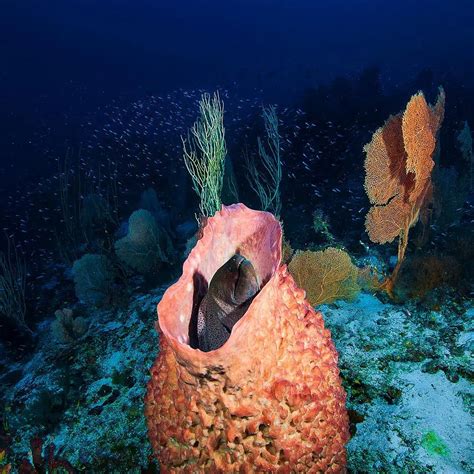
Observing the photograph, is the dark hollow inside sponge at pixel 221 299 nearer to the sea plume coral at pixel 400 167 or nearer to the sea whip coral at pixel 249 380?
the sea whip coral at pixel 249 380

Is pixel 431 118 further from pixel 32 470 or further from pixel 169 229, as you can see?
pixel 169 229

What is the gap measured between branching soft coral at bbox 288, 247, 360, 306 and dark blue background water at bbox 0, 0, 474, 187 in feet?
95.5

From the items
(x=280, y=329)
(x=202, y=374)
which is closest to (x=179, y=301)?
(x=202, y=374)

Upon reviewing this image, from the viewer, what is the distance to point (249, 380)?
1.35 meters

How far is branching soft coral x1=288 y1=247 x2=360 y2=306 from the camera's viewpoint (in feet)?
13.4

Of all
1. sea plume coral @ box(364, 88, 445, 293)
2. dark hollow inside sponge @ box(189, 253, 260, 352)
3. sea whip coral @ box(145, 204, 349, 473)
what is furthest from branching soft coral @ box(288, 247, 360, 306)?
dark hollow inside sponge @ box(189, 253, 260, 352)

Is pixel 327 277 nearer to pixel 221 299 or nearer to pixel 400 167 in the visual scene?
pixel 400 167

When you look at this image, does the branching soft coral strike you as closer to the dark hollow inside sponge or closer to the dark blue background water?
the dark hollow inside sponge

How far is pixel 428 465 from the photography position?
231 centimetres

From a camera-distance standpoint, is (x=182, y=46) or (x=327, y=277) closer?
(x=327, y=277)

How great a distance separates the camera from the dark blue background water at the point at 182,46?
41031 mm

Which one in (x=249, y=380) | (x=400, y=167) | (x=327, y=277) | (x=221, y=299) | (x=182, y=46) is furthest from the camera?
(x=182, y=46)

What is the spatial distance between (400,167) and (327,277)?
1.80 meters

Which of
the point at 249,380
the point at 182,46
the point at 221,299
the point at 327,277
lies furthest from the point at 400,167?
the point at 182,46
